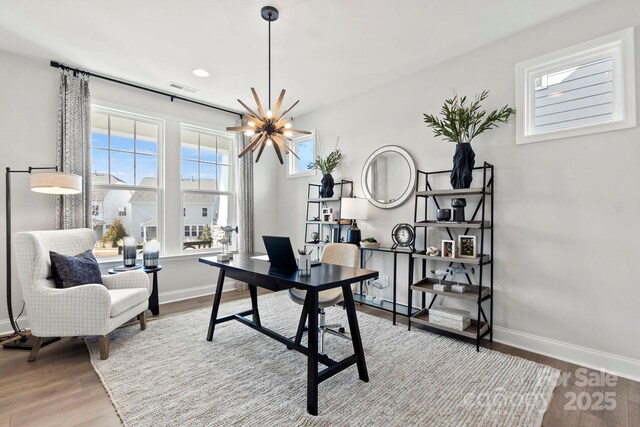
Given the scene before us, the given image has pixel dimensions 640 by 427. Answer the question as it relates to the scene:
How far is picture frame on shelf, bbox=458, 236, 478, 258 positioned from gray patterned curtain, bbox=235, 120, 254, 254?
3.22 meters

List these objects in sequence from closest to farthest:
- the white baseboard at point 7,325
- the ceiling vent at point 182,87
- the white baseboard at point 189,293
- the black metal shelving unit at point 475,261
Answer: the black metal shelving unit at point 475,261
the white baseboard at point 7,325
the ceiling vent at point 182,87
the white baseboard at point 189,293

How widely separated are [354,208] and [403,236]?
0.69m

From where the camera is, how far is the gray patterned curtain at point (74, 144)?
3375 mm

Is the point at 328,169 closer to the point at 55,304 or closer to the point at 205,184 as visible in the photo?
the point at 205,184

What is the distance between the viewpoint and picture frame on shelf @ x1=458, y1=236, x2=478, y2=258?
286cm

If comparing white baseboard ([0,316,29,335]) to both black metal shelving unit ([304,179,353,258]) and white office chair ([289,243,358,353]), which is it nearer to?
white office chair ([289,243,358,353])

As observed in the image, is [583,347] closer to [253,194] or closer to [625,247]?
[625,247]

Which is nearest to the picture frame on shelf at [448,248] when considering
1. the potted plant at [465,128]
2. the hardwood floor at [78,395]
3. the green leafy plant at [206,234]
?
the potted plant at [465,128]

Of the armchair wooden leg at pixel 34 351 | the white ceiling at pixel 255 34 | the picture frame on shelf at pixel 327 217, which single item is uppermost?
the white ceiling at pixel 255 34

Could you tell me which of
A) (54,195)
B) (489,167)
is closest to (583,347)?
(489,167)

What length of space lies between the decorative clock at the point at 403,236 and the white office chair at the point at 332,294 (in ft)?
→ 2.70

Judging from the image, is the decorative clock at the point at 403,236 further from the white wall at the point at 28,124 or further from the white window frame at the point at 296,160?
the white wall at the point at 28,124

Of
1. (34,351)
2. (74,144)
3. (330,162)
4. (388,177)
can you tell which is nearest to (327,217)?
(330,162)

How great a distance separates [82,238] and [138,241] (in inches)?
38.2
